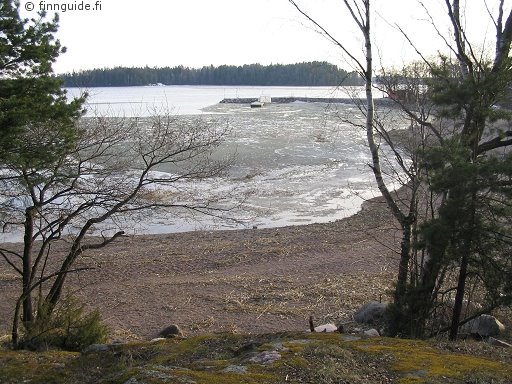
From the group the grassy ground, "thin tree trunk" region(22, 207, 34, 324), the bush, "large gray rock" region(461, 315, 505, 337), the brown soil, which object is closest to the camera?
the grassy ground

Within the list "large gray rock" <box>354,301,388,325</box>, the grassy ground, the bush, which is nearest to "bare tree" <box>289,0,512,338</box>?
the grassy ground

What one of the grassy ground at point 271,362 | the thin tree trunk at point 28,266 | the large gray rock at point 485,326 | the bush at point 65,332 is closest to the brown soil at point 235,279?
the thin tree trunk at point 28,266

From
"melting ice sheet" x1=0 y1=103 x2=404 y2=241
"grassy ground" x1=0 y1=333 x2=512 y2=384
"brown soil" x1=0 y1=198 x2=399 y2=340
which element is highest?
"grassy ground" x1=0 y1=333 x2=512 y2=384

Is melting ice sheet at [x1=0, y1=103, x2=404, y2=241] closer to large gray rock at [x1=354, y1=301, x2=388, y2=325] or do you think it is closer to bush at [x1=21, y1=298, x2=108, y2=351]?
large gray rock at [x1=354, y1=301, x2=388, y2=325]

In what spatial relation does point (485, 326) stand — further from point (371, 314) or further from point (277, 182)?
point (277, 182)

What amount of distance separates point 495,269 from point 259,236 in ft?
46.4

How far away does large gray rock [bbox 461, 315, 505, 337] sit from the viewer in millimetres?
8211

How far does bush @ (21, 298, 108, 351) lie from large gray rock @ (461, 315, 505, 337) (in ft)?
17.9

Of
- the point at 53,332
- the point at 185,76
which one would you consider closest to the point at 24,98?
the point at 53,332

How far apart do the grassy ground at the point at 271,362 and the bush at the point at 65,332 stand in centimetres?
184

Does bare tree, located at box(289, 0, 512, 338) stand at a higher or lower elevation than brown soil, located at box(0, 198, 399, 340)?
higher

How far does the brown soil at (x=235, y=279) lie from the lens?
39.3 feet

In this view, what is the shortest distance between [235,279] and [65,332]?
8.42 m

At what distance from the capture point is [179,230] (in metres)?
21.5
